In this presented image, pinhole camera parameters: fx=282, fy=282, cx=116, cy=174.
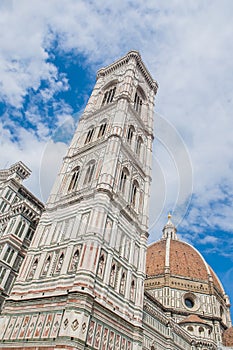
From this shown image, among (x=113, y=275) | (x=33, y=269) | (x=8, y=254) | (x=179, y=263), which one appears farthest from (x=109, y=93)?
(x=179, y=263)

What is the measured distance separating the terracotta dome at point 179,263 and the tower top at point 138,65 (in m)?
33.8

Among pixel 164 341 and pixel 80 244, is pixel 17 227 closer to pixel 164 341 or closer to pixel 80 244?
pixel 80 244

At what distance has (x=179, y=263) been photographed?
56656 mm

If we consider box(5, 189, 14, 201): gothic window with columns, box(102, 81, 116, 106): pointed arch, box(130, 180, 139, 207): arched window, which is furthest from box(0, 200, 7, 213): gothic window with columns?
box(102, 81, 116, 106): pointed arch

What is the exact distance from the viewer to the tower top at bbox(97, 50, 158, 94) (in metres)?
37.6

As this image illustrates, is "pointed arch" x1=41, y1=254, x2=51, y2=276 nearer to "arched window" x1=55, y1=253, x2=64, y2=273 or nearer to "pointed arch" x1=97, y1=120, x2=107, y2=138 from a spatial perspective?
"arched window" x1=55, y1=253, x2=64, y2=273

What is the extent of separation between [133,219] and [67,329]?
10.7 meters

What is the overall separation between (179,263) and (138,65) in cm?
3877

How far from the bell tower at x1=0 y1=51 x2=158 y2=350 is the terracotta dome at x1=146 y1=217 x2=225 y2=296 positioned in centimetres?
3258

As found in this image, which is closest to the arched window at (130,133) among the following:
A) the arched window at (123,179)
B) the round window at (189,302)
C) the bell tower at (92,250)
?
the bell tower at (92,250)

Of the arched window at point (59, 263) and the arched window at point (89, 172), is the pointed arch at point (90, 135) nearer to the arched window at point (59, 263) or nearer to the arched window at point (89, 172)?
the arched window at point (89, 172)

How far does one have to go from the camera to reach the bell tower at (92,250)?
48.9ft

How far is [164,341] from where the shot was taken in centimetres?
2516

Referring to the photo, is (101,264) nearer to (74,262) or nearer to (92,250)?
(92,250)
